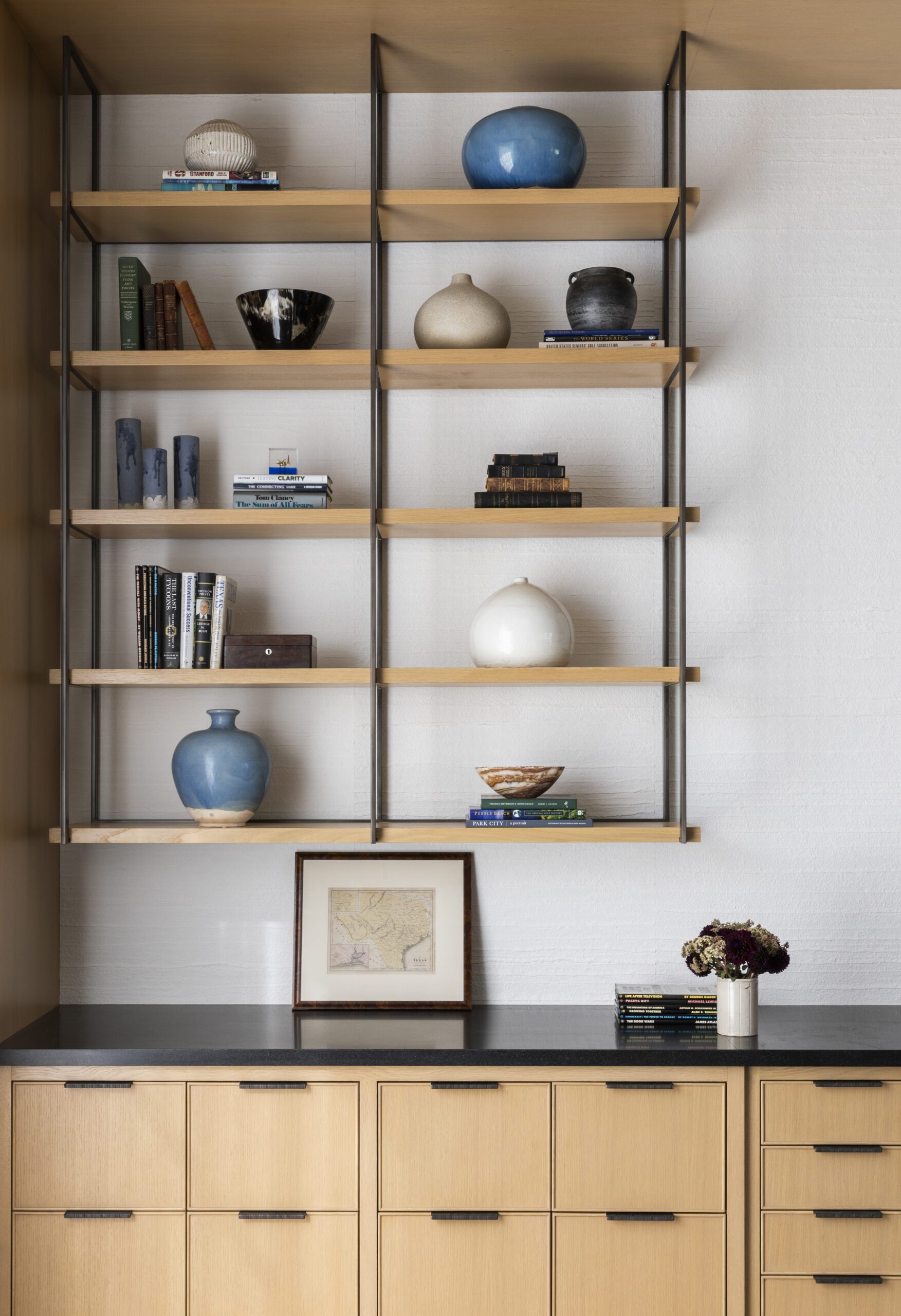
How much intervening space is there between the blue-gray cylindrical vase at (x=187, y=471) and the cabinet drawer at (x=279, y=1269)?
146 cm

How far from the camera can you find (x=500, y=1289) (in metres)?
2.09

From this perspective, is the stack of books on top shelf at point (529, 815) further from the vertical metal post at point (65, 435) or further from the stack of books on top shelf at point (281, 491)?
the vertical metal post at point (65, 435)

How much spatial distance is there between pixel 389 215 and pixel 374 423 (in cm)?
46

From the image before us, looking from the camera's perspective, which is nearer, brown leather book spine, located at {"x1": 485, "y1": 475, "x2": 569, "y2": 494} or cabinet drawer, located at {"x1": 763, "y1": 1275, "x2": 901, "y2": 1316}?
cabinet drawer, located at {"x1": 763, "y1": 1275, "x2": 901, "y2": 1316}

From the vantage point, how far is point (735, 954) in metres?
2.20

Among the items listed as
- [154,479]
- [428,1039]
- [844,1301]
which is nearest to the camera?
[844,1301]

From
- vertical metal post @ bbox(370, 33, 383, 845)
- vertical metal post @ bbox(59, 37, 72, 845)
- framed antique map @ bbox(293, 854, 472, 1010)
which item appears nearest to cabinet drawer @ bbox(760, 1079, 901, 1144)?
framed antique map @ bbox(293, 854, 472, 1010)

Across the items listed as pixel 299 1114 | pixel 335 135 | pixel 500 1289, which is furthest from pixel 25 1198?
pixel 335 135

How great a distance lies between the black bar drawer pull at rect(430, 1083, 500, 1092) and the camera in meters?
2.11

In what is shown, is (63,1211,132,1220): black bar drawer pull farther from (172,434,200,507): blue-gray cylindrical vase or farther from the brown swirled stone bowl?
(172,434,200,507): blue-gray cylindrical vase

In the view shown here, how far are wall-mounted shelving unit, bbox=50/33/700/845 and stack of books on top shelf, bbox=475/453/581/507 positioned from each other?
1.8 inches

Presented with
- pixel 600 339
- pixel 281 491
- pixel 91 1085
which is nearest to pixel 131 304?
Result: pixel 281 491

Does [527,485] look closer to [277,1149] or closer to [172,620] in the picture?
[172,620]

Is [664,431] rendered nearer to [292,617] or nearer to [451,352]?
[451,352]
